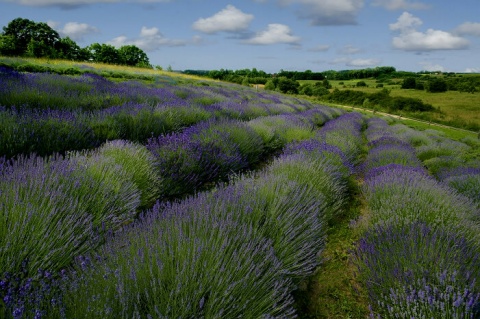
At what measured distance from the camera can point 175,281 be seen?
4.56 feet

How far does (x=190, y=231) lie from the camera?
5.71ft

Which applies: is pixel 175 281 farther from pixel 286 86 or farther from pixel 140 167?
pixel 286 86

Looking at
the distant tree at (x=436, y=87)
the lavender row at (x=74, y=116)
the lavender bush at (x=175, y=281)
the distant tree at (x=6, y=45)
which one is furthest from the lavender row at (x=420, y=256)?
the distant tree at (x=436, y=87)

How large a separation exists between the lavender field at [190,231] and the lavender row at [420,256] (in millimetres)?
15

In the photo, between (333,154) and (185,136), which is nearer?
(185,136)

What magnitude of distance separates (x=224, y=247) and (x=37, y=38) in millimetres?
59166

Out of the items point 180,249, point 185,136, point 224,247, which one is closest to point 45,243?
point 180,249

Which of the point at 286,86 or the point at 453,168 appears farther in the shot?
the point at 286,86

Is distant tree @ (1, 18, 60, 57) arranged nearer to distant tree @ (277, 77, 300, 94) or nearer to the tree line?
the tree line

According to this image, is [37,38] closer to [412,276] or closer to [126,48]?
[126,48]

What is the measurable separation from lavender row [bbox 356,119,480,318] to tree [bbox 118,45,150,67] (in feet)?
202

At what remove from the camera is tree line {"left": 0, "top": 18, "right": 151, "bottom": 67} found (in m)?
41.0

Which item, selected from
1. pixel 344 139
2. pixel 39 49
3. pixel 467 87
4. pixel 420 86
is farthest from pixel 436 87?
pixel 39 49

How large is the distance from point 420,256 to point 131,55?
6654cm
